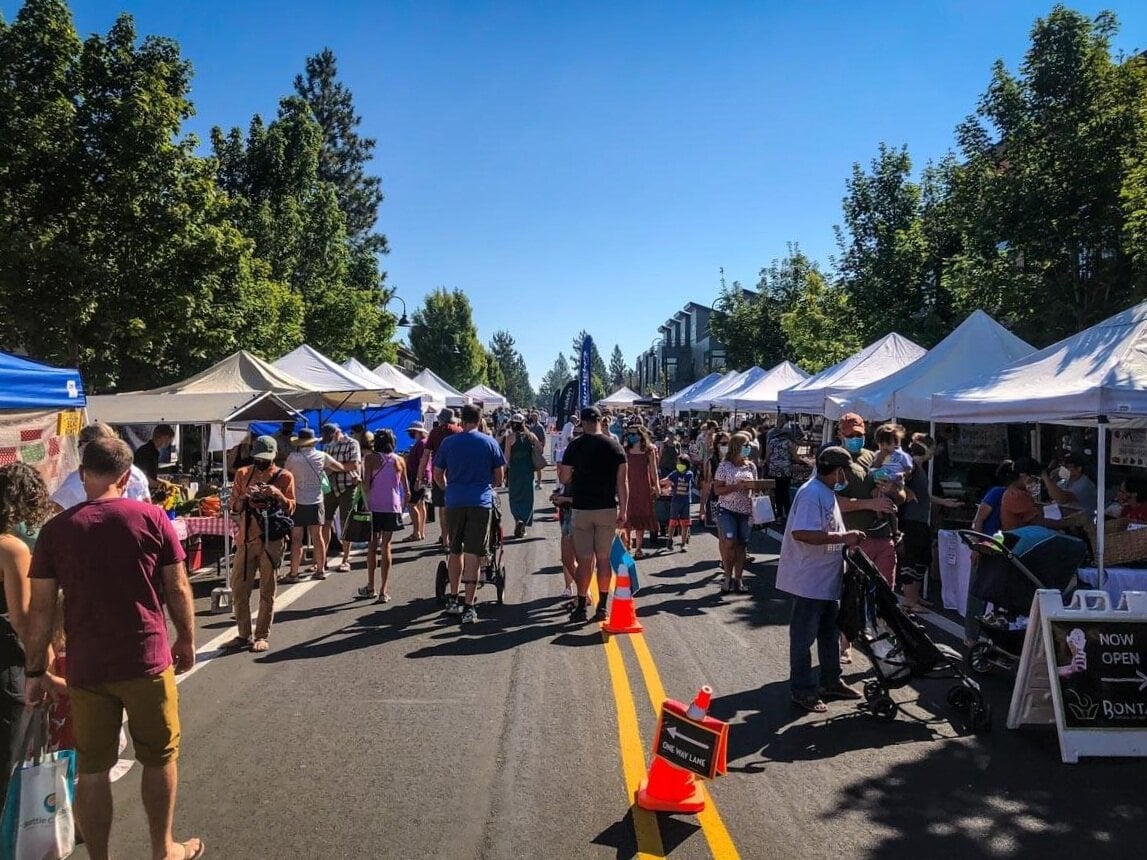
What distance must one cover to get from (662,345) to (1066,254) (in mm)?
83909

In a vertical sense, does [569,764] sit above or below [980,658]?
below

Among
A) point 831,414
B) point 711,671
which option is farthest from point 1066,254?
point 711,671

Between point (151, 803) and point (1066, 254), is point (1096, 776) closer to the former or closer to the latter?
point (151, 803)

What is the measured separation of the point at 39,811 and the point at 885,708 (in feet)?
15.1

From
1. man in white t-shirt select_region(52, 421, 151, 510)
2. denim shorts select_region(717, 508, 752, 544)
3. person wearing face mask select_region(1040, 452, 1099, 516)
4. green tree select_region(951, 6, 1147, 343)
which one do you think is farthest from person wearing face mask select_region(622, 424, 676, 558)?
green tree select_region(951, 6, 1147, 343)

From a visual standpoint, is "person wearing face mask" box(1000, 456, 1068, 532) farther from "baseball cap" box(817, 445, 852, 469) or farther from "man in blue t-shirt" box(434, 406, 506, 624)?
"man in blue t-shirt" box(434, 406, 506, 624)

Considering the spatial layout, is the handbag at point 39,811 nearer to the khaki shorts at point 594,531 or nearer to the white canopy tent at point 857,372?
the khaki shorts at point 594,531

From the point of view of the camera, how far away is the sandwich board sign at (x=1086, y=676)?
481 cm

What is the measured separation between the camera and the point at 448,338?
70.9 m

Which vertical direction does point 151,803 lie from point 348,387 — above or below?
below

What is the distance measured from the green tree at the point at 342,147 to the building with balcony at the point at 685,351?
27.7 metres

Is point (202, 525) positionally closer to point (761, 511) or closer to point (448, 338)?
point (761, 511)

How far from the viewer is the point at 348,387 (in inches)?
611

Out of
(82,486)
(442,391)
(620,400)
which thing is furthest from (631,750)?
(620,400)
